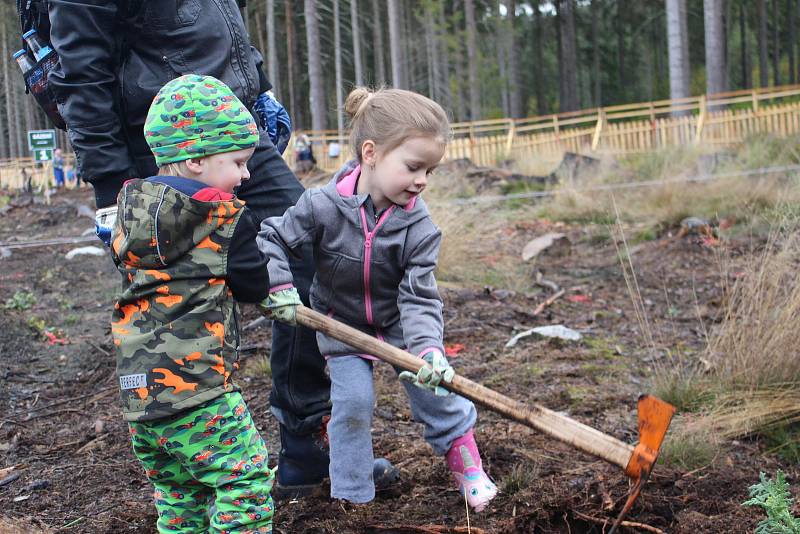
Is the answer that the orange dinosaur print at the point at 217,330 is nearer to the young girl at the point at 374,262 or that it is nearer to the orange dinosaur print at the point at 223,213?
the orange dinosaur print at the point at 223,213

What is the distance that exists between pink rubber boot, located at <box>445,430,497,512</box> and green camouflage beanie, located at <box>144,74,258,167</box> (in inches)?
48.3

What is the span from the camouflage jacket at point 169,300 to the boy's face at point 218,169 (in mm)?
68

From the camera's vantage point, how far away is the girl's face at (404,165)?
2.41 meters

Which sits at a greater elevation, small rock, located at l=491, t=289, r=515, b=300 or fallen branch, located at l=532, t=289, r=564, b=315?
small rock, located at l=491, t=289, r=515, b=300

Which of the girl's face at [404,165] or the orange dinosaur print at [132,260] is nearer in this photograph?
the orange dinosaur print at [132,260]

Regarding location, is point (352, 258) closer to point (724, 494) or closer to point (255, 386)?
point (724, 494)

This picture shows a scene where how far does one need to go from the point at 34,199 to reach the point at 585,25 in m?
32.1

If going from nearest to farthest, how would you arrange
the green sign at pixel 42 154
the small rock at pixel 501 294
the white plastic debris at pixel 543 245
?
the small rock at pixel 501 294, the white plastic debris at pixel 543 245, the green sign at pixel 42 154

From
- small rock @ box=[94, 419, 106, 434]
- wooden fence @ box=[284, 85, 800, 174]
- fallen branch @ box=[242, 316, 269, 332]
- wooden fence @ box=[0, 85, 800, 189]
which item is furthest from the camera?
wooden fence @ box=[284, 85, 800, 174]

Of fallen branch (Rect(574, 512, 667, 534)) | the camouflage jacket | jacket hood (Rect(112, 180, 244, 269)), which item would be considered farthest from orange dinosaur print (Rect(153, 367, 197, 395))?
fallen branch (Rect(574, 512, 667, 534))

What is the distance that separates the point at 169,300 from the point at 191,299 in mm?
51

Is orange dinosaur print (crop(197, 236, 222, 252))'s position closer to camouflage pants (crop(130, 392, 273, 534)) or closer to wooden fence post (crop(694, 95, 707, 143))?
camouflage pants (crop(130, 392, 273, 534))

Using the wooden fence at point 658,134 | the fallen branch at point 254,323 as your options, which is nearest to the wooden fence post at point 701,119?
the wooden fence at point 658,134

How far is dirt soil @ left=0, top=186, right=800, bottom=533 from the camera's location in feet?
8.18
